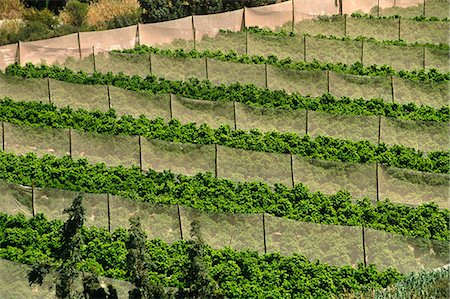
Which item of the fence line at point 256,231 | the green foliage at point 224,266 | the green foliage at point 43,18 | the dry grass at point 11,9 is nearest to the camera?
the green foliage at point 224,266

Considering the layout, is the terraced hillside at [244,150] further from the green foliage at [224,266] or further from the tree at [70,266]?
the tree at [70,266]

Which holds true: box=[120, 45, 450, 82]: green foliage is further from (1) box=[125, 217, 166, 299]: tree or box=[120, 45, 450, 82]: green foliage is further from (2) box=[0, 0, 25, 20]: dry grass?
(1) box=[125, 217, 166, 299]: tree

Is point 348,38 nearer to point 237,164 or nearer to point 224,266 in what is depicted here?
point 237,164

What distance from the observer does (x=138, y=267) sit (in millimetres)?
18969

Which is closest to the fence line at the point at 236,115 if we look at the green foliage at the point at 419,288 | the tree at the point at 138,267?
the green foliage at the point at 419,288

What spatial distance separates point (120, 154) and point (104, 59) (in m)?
6.25

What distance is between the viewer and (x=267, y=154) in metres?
24.1

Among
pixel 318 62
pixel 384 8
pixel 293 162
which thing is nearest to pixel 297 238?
pixel 293 162

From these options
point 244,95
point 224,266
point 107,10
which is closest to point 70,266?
point 224,266

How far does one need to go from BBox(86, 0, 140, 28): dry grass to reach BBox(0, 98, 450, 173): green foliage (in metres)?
9.35

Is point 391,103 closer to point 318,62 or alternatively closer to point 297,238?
point 318,62

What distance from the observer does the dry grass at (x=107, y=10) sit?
36416 mm

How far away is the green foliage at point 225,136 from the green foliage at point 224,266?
498 centimetres

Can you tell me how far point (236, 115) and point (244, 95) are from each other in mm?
1941
